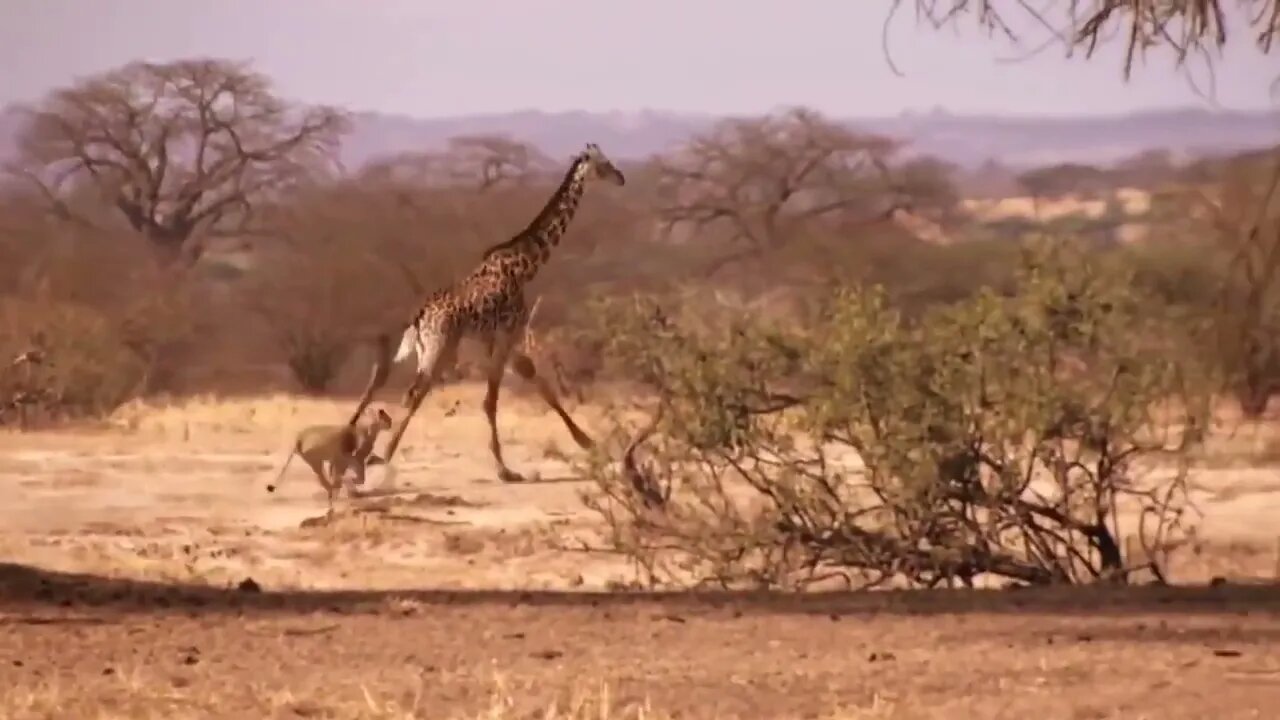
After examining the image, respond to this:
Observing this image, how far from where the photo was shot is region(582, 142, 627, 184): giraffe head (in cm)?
1650

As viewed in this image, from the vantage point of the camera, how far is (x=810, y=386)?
32.5ft

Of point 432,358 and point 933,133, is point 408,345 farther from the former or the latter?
point 933,133

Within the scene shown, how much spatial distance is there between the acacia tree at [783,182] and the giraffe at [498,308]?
59.2ft

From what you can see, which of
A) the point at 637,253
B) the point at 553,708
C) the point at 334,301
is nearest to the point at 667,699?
the point at 553,708

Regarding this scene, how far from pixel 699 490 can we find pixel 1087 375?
1.84m

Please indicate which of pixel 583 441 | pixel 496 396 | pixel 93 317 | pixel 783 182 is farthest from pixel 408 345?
pixel 783 182

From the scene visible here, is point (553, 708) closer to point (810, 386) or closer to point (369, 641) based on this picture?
point (369, 641)

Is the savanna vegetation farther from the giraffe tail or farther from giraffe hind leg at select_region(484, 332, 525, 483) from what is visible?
the giraffe tail

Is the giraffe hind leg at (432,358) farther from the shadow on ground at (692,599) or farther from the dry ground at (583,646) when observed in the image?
the shadow on ground at (692,599)

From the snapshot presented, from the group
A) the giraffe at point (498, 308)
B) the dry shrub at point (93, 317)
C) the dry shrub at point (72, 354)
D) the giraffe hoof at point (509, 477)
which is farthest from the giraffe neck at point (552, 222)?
the dry shrub at point (72, 354)

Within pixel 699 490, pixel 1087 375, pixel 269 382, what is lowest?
pixel 269 382

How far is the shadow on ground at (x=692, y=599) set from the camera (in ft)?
24.2

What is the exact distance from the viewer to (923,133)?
91.9 metres

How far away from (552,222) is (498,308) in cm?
81
